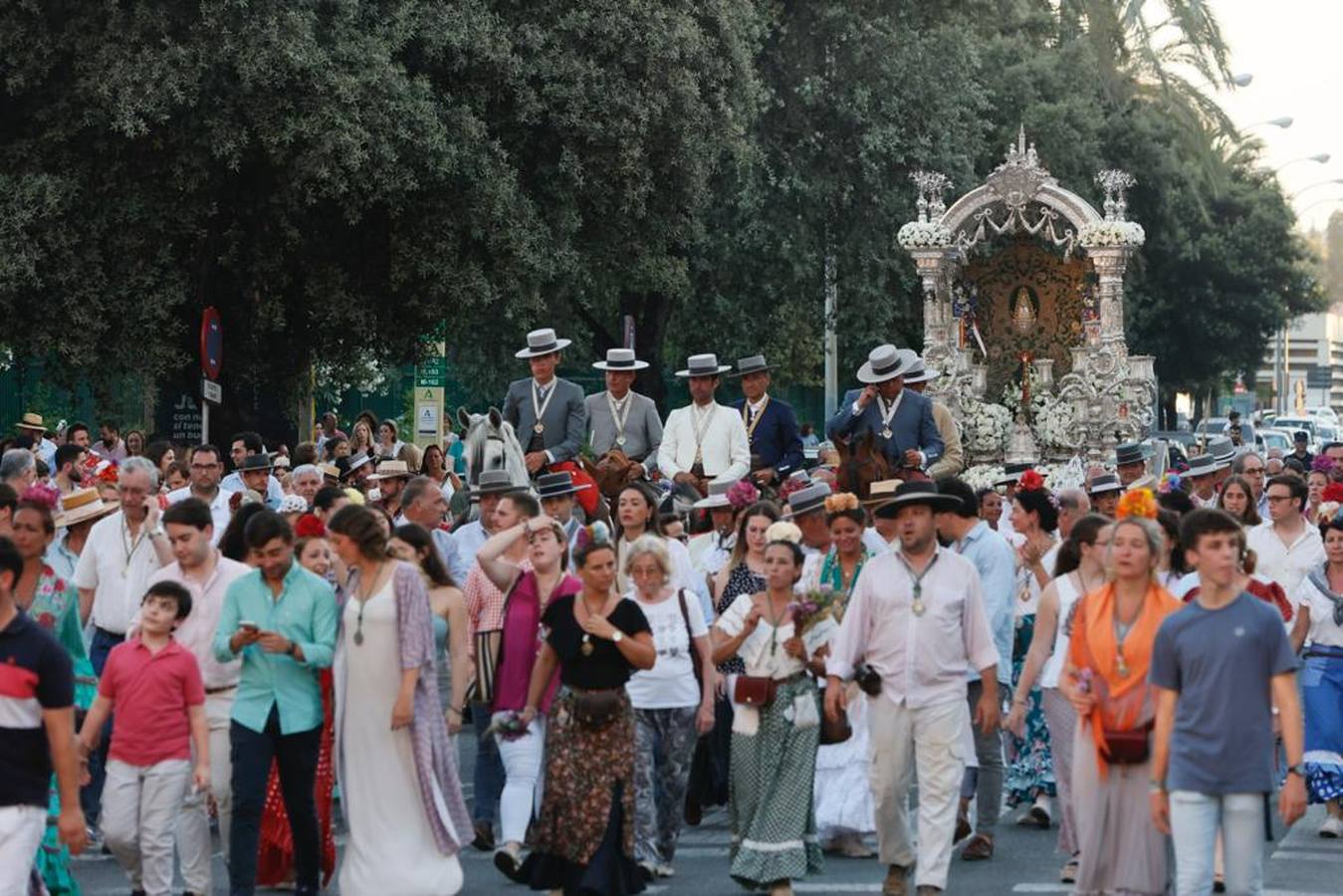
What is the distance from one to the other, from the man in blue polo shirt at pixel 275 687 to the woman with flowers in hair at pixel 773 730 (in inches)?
70.7

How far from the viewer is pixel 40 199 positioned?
24.3 m

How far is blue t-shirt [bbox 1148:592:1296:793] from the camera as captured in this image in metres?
8.43

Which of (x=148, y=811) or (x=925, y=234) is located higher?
(x=925, y=234)

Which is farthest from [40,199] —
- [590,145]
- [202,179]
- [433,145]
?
[590,145]

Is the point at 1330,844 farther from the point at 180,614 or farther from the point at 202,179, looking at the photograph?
the point at 202,179

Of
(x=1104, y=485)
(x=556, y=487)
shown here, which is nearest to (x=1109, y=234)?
(x=1104, y=485)

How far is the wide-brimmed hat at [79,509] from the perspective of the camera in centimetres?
1276

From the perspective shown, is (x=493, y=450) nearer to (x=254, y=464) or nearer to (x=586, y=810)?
(x=254, y=464)

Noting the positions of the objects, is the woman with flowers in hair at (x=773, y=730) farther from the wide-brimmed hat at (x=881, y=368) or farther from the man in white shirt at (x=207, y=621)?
the wide-brimmed hat at (x=881, y=368)

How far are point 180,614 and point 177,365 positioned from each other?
54.0 feet

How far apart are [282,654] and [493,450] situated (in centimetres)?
510

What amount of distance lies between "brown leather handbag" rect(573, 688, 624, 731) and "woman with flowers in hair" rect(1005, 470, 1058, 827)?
3.23 m

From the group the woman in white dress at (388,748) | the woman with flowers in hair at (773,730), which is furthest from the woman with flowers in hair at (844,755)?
the woman in white dress at (388,748)

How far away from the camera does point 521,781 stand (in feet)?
36.8
